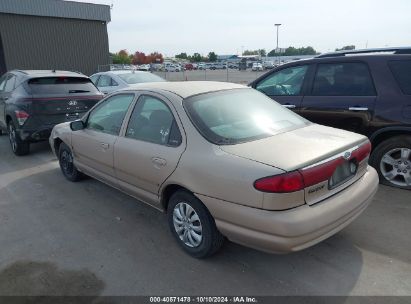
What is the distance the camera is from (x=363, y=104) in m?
4.78

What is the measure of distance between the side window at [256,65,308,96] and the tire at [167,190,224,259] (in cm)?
314

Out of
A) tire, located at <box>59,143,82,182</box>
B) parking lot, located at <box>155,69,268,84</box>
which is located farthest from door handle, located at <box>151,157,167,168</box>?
parking lot, located at <box>155,69,268,84</box>

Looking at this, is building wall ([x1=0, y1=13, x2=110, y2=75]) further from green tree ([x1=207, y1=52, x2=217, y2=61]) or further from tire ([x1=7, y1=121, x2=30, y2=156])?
green tree ([x1=207, y1=52, x2=217, y2=61])

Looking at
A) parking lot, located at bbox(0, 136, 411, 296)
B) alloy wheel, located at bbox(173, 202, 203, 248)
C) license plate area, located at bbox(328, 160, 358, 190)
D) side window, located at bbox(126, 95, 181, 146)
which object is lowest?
parking lot, located at bbox(0, 136, 411, 296)

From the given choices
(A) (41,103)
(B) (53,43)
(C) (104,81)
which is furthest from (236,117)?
(B) (53,43)

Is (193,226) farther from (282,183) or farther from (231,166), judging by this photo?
(282,183)

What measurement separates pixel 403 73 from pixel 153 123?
10.8 feet

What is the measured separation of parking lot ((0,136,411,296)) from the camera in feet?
9.55

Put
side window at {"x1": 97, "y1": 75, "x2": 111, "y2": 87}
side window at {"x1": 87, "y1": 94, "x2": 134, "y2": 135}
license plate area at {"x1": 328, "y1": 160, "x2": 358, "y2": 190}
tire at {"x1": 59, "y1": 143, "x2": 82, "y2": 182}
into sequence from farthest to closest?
side window at {"x1": 97, "y1": 75, "x2": 111, "y2": 87} → tire at {"x1": 59, "y1": 143, "x2": 82, "y2": 182} → side window at {"x1": 87, "y1": 94, "x2": 134, "y2": 135} → license plate area at {"x1": 328, "y1": 160, "x2": 358, "y2": 190}

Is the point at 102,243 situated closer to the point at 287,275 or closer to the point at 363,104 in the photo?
the point at 287,275

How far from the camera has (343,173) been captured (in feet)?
9.98

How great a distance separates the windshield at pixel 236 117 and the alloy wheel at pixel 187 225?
723 millimetres

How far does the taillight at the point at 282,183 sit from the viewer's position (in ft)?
8.42

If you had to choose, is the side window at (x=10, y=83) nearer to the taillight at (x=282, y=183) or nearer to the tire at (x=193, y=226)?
the tire at (x=193, y=226)
